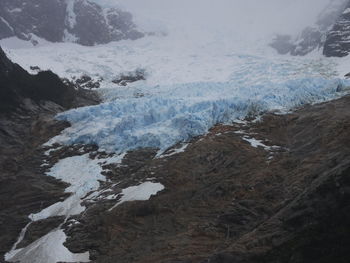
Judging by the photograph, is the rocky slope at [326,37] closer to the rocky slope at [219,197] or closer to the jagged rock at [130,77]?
the jagged rock at [130,77]

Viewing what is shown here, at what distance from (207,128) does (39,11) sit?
326 feet

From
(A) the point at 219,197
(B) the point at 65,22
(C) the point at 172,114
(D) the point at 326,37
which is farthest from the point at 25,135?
(B) the point at 65,22

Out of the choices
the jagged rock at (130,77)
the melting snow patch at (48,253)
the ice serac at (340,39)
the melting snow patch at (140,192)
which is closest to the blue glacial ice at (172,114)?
the melting snow patch at (140,192)

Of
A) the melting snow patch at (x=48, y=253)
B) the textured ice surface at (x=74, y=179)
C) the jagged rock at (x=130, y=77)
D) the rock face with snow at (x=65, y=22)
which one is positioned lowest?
the jagged rock at (x=130, y=77)

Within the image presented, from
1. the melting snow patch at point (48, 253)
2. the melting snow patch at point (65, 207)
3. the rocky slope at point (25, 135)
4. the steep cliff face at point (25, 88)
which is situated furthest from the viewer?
the steep cliff face at point (25, 88)

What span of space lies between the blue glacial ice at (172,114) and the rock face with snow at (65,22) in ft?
236

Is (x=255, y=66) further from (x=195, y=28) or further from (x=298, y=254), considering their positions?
(x=298, y=254)

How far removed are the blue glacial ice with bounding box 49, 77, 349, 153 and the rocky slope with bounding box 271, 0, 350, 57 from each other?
2062 inches

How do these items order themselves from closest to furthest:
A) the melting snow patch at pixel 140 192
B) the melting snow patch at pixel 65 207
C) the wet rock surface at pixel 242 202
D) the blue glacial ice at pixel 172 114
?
1. the wet rock surface at pixel 242 202
2. the melting snow patch at pixel 65 207
3. the melting snow patch at pixel 140 192
4. the blue glacial ice at pixel 172 114

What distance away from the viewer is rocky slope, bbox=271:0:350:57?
104444mm

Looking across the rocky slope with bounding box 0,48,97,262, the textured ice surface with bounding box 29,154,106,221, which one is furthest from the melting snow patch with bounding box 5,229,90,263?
the textured ice surface with bounding box 29,154,106,221

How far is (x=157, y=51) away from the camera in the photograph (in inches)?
4414

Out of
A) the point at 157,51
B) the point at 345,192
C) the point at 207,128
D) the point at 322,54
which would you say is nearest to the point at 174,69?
the point at 157,51

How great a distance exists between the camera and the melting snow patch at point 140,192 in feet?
119
